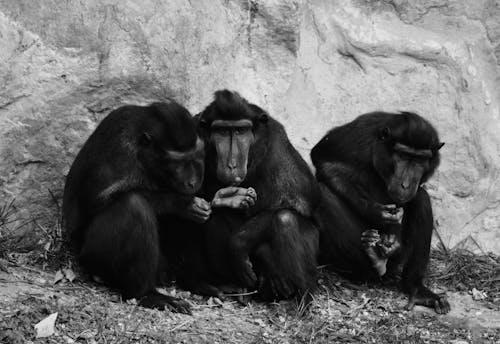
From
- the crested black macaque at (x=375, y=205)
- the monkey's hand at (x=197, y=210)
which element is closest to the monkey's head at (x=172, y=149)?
the monkey's hand at (x=197, y=210)

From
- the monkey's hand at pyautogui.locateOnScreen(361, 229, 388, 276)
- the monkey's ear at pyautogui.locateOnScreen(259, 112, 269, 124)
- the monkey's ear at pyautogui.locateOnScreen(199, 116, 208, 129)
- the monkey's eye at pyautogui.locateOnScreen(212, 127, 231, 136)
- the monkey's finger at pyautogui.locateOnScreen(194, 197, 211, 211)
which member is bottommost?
the monkey's hand at pyautogui.locateOnScreen(361, 229, 388, 276)

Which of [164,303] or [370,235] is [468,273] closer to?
[370,235]

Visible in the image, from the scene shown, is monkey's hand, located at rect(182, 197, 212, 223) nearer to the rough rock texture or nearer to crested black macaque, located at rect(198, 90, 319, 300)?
crested black macaque, located at rect(198, 90, 319, 300)

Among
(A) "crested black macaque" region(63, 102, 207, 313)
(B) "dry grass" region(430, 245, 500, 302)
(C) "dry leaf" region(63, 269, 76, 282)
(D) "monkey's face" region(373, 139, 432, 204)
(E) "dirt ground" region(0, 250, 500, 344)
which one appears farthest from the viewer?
(B) "dry grass" region(430, 245, 500, 302)

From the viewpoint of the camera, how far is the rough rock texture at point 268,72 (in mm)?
9719

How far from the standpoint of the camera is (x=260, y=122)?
379 inches

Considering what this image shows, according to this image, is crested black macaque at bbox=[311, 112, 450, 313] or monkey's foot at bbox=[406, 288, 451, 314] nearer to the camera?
monkey's foot at bbox=[406, 288, 451, 314]

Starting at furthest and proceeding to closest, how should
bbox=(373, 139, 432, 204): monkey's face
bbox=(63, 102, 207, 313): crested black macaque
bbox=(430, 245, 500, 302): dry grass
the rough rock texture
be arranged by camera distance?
bbox=(430, 245, 500, 302): dry grass → bbox=(373, 139, 432, 204): monkey's face → the rough rock texture → bbox=(63, 102, 207, 313): crested black macaque

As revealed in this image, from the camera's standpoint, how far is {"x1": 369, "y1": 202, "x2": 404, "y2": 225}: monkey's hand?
1001 centimetres

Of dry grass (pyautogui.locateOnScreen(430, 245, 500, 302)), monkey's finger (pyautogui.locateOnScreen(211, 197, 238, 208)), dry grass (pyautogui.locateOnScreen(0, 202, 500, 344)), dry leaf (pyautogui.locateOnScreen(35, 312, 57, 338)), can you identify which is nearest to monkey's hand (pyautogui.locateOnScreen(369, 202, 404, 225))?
dry grass (pyautogui.locateOnScreen(0, 202, 500, 344))

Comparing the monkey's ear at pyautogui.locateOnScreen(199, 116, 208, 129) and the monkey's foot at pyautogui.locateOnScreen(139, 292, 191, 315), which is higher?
the monkey's ear at pyautogui.locateOnScreen(199, 116, 208, 129)

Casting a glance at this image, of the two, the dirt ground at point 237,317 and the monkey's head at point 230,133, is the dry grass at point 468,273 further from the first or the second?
the monkey's head at point 230,133

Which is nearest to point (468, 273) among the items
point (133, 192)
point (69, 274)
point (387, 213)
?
point (387, 213)

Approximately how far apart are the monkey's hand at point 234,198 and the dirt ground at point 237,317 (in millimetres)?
939
